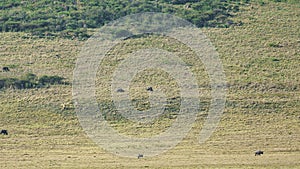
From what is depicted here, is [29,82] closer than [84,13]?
Yes

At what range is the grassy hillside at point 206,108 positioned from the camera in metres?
31.4

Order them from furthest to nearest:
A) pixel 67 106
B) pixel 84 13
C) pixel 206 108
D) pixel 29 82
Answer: pixel 84 13
pixel 29 82
pixel 67 106
pixel 206 108

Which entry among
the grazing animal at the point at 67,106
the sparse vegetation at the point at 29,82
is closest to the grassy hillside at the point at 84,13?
the sparse vegetation at the point at 29,82

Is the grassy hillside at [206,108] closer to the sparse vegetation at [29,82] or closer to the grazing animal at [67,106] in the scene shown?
the grazing animal at [67,106]

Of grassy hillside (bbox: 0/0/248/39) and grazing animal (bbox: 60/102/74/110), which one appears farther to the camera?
grassy hillside (bbox: 0/0/248/39)

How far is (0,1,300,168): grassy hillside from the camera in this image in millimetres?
31438

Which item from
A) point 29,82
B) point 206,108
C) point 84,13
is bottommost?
point 206,108

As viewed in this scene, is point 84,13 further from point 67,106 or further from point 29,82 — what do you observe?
point 67,106

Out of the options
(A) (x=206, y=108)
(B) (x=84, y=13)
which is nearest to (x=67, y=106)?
(A) (x=206, y=108)

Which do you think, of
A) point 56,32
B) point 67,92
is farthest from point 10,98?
point 56,32

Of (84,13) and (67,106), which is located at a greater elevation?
(84,13)

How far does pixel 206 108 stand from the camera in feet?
133

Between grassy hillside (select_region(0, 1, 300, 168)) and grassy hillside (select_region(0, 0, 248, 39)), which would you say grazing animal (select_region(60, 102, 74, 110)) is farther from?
grassy hillside (select_region(0, 0, 248, 39))

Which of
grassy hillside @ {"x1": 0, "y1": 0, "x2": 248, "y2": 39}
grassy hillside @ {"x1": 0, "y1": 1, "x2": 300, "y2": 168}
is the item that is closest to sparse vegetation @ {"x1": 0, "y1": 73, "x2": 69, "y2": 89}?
grassy hillside @ {"x1": 0, "y1": 1, "x2": 300, "y2": 168}
